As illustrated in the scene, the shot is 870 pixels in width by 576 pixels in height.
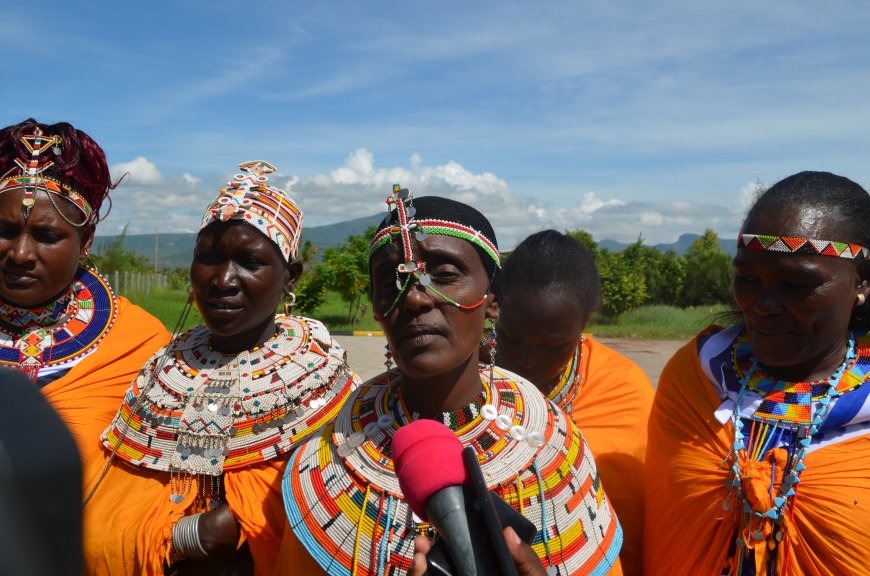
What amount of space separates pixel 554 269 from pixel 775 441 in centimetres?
136

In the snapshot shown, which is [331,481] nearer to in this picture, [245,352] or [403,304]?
[403,304]

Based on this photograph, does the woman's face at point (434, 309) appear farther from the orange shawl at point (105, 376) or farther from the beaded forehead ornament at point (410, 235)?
the orange shawl at point (105, 376)

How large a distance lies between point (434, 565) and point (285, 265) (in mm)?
1960

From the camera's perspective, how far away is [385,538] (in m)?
2.17

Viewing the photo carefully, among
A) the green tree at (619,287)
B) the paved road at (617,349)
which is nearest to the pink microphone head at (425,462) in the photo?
the paved road at (617,349)

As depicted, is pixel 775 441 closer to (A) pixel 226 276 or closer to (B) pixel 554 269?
(B) pixel 554 269

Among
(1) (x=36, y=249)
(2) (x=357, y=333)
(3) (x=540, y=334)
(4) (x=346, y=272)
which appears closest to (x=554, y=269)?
(3) (x=540, y=334)

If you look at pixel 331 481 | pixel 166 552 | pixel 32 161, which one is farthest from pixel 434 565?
pixel 32 161

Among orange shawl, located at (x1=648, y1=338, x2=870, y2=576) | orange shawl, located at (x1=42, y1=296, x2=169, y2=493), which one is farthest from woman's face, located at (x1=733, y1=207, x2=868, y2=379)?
orange shawl, located at (x1=42, y1=296, x2=169, y2=493)

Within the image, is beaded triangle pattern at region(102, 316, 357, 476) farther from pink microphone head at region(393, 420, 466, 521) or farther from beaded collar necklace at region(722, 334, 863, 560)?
beaded collar necklace at region(722, 334, 863, 560)

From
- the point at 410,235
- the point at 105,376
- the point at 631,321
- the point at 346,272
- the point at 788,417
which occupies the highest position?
the point at 410,235

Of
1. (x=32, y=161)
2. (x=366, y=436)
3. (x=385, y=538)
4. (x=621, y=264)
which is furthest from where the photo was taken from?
(x=621, y=264)

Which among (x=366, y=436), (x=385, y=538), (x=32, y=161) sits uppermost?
(x=32, y=161)

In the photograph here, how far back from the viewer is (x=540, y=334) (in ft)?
11.1
